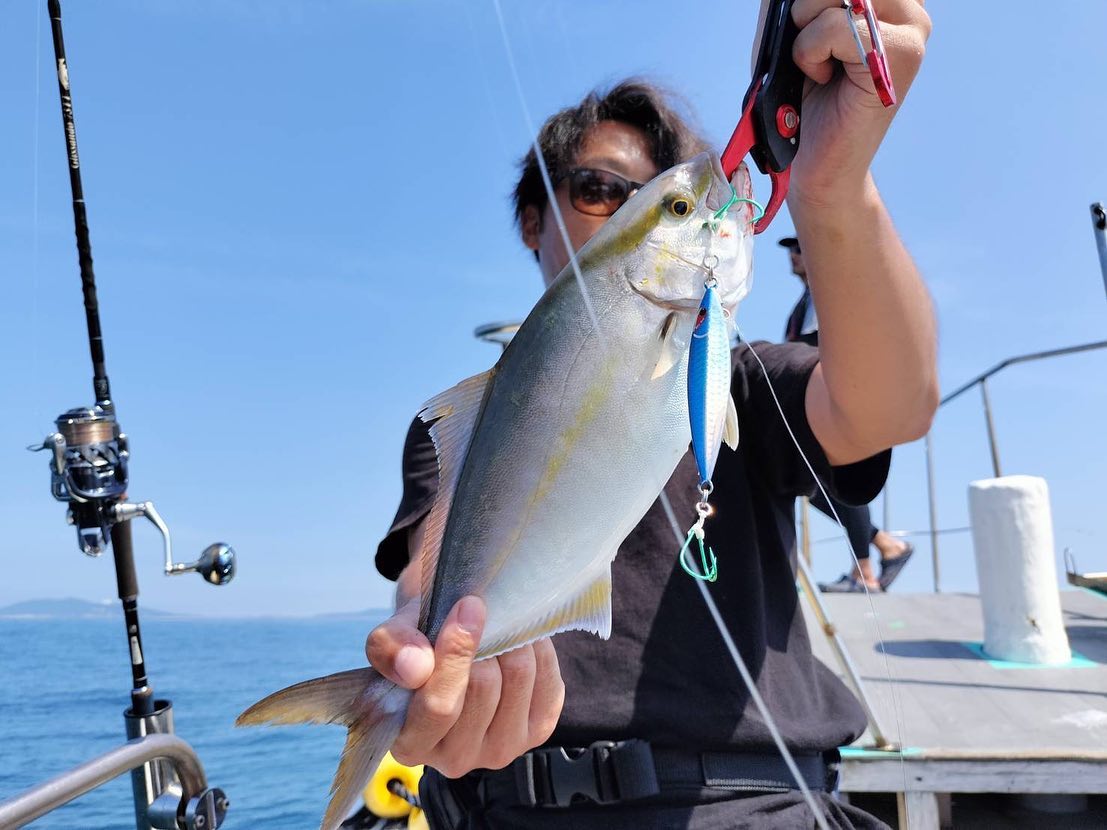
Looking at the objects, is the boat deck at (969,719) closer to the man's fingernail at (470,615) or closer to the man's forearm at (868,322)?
the man's forearm at (868,322)

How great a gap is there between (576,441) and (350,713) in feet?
1.76

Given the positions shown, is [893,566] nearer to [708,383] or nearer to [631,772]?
[631,772]

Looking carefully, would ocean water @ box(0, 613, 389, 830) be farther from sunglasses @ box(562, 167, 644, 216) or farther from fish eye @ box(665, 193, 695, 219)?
sunglasses @ box(562, 167, 644, 216)

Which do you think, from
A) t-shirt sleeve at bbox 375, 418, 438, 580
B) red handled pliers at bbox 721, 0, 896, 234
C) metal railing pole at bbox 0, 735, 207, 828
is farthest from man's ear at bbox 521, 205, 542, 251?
metal railing pole at bbox 0, 735, 207, 828

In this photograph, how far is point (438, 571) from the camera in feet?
4.04

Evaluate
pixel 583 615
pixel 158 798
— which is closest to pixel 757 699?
pixel 583 615

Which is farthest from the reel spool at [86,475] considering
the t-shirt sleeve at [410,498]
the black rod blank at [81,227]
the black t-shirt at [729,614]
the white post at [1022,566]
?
the white post at [1022,566]

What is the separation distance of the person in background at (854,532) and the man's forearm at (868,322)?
1131 mm

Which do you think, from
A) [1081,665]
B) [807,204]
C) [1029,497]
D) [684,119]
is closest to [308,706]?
[807,204]

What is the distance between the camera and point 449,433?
50.5 inches

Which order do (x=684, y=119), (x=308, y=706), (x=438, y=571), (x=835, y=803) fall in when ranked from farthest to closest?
(x=684, y=119), (x=835, y=803), (x=438, y=571), (x=308, y=706)

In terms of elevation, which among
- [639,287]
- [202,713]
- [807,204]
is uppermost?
[807,204]

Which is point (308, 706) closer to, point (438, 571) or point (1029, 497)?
point (438, 571)

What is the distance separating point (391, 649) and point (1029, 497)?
475 cm
